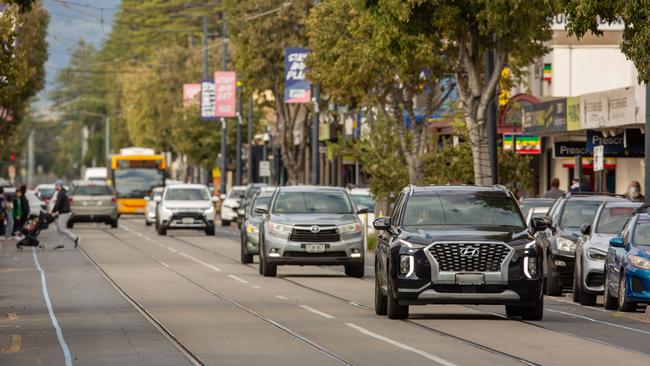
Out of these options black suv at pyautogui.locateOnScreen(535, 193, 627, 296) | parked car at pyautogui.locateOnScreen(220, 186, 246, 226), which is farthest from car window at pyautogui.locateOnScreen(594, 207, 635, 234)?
parked car at pyautogui.locateOnScreen(220, 186, 246, 226)

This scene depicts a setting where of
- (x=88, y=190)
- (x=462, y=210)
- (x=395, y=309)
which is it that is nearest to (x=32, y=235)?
(x=88, y=190)

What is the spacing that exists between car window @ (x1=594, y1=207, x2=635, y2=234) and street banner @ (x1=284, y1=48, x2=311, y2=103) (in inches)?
1221

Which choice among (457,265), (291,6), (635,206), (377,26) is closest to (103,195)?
(291,6)

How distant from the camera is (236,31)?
7800 centimetres

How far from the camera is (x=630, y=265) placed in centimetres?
2377

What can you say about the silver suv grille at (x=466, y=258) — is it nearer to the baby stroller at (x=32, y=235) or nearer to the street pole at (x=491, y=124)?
the street pole at (x=491, y=124)

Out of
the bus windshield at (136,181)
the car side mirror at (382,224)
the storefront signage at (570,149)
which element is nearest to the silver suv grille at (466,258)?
the car side mirror at (382,224)

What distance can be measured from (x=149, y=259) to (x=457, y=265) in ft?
68.0

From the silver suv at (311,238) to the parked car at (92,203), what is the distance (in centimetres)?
3276

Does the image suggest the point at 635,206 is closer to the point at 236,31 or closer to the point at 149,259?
the point at 149,259

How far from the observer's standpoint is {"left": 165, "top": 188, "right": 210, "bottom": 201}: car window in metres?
58.2

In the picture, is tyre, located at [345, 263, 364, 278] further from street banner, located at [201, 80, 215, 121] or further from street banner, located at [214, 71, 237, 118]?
street banner, located at [201, 80, 215, 121]

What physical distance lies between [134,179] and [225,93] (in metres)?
7.08

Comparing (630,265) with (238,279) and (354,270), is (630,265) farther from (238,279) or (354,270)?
(354,270)
